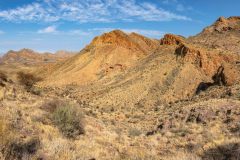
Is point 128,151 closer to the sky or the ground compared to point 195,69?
closer to the ground

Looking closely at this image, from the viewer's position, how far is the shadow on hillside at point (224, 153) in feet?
36.2

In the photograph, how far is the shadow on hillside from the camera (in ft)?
36.2

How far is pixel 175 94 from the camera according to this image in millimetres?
44656

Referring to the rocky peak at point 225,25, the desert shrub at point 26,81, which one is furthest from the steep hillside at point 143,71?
the rocky peak at point 225,25

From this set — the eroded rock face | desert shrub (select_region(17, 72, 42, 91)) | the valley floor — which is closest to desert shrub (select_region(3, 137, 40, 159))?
the valley floor

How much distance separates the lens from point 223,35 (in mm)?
66312

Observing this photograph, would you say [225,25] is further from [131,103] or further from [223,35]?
[131,103]

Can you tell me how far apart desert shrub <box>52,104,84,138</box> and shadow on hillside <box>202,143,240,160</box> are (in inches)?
203

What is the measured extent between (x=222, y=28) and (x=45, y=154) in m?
68.0

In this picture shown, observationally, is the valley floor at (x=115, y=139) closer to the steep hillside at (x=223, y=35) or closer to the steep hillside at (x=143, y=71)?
the steep hillside at (x=143, y=71)

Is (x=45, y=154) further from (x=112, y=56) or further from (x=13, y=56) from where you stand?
(x=13, y=56)

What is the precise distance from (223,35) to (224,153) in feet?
190

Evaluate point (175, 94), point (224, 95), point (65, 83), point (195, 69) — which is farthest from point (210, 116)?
point (65, 83)

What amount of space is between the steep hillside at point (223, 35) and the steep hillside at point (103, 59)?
1053cm
